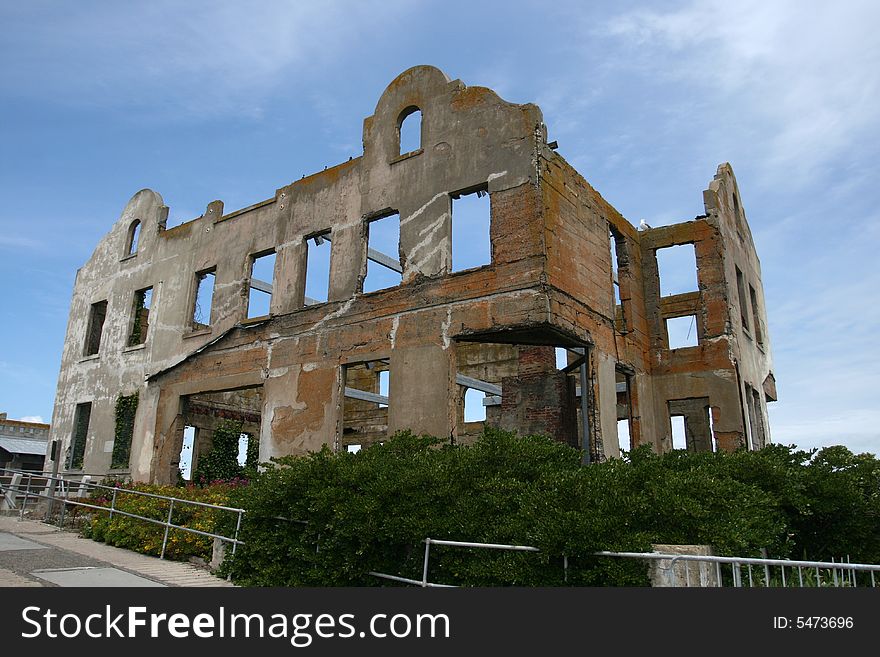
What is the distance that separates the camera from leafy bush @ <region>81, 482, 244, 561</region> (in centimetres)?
1065

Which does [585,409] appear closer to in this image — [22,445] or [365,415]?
[365,415]

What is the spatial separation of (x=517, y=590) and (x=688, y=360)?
1372cm

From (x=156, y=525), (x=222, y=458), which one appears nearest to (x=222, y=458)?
(x=222, y=458)

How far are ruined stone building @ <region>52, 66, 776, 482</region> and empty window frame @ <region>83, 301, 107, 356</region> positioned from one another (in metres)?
0.10

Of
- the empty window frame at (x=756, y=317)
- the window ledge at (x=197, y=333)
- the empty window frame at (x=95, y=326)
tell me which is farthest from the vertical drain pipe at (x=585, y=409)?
the empty window frame at (x=95, y=326)

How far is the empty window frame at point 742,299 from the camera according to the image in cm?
1888

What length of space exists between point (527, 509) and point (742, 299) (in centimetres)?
1519

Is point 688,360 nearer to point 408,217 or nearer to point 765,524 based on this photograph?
point 408,217

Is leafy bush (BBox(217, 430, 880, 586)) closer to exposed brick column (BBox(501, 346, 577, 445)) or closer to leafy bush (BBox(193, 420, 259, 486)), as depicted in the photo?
exposed brick column (BBox(501, 346, 577, 445))

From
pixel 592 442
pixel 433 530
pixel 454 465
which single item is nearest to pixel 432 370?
pixel 592 442

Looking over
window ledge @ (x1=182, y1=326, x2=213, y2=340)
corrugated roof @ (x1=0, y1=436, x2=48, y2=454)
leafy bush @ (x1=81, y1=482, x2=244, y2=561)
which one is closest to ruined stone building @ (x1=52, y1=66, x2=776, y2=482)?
window ledge @ (x1=182, y1=326, x2=213, y2=340)

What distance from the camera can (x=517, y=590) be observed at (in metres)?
4.64

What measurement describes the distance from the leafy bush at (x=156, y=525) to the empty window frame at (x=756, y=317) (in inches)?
634

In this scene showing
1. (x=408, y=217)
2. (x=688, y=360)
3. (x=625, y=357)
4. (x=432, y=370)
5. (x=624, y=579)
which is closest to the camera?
(x=624, y=579)
